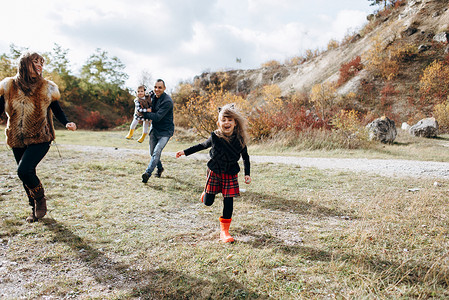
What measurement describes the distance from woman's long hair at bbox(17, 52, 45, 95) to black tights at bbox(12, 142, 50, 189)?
65 centimetres

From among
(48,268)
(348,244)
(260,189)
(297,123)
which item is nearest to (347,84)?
(297,123)

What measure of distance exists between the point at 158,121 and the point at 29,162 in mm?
2618

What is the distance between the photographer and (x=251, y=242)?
3.02 metres

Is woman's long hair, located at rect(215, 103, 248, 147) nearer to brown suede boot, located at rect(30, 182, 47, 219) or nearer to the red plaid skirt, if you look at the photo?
the red plaid skirt

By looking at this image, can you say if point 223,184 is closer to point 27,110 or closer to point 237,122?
point 237,122

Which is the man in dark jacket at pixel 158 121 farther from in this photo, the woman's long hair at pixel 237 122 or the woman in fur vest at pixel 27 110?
the woman's long hair at pixel 237 122

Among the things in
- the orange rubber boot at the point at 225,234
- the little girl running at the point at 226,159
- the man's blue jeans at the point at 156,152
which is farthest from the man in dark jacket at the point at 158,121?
the orange rubber boot at the point at 225,234

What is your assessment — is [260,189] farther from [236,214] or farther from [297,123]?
[297,123]

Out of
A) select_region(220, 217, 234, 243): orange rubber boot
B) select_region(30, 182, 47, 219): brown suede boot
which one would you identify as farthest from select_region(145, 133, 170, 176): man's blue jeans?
select_region(220, 217, 234, 243): orange rubber boot

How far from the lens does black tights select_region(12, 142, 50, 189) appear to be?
3.18 meters

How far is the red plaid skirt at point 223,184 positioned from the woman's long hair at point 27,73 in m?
Result: 2.32

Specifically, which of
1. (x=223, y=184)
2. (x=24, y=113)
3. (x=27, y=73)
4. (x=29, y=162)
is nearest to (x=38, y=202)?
(x=29, y=162)

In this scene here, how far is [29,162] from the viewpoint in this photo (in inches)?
127

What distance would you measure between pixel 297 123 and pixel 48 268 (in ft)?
40.7
